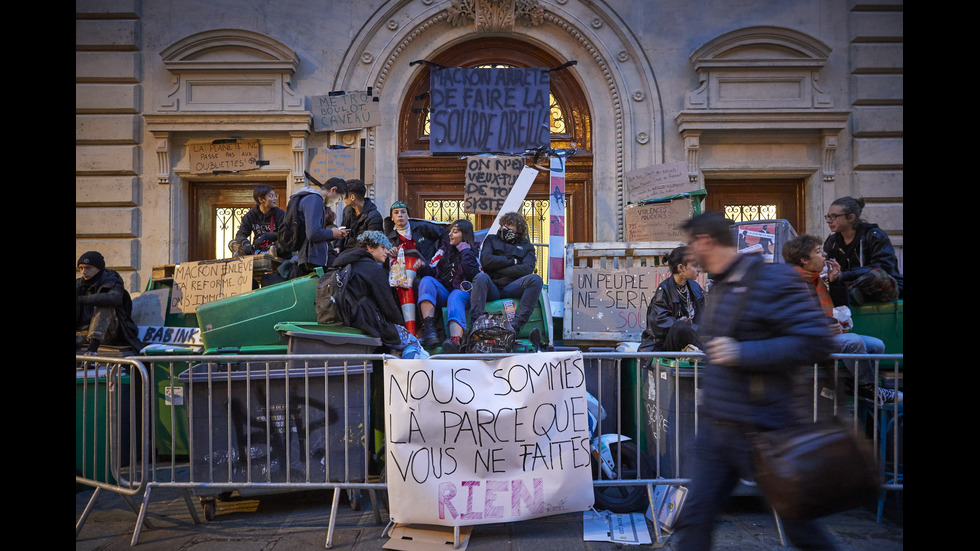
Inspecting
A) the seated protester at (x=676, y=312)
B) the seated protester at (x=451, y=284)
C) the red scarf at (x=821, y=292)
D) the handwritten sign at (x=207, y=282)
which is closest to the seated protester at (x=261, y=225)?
the handwritten sign at (x=207, y=282)

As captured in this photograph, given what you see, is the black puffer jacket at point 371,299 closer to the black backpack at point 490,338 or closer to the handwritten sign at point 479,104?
the black backpack at point 490,338

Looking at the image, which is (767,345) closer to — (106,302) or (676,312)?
(676,312)

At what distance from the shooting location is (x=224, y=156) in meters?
9.66

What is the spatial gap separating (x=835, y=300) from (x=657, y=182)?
372cm

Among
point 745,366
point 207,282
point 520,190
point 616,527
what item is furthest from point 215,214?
point 745,366

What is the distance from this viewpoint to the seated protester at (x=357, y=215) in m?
6.85

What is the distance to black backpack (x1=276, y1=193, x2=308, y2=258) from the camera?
22.8 ft

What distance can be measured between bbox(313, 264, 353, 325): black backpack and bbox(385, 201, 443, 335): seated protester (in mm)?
1181

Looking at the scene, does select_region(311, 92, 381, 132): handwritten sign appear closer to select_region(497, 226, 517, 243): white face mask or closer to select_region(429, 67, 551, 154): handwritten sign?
select_region(429, 67, 551, 154): handwritten sign

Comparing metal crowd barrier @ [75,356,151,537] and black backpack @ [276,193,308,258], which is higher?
black backpack @ [276,193,308,258]

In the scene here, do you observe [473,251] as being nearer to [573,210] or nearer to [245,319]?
[245,319]

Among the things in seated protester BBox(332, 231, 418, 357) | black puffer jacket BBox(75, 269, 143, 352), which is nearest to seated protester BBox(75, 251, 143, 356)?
black puffer jacket BBox(75, 269, 143, 352)

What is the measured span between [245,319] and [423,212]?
4879 millimetres

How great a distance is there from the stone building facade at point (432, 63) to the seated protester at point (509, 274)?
3019 mm
